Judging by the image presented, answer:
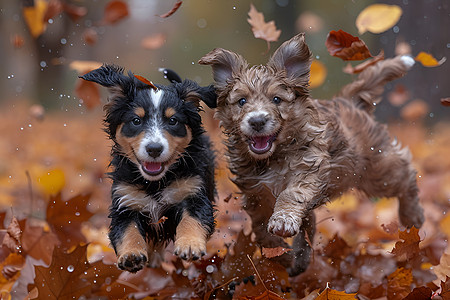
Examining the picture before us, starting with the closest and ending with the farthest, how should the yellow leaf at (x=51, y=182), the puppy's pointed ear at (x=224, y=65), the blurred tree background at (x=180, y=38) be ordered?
the puppy's pointed ear at (x=224, y=65)
the yellow leaf at (x=51, y=182)
the blurred tree background at (x=180, y=38)

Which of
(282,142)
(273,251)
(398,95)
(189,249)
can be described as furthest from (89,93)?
(398,95)

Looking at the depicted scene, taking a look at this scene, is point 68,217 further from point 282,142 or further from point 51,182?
point 51,182

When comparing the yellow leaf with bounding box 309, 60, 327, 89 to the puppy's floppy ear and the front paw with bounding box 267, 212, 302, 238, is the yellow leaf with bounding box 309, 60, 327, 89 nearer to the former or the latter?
the puppy's floppy ear

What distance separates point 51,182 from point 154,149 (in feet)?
12.6

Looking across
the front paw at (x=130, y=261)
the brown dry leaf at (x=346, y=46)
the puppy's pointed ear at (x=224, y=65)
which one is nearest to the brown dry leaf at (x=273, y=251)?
the front paw at (x=130, y=261)

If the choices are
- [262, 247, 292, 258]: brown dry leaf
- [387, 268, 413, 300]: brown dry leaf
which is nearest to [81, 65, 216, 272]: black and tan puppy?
[262, 247, 292, 258]: brown dry leaf

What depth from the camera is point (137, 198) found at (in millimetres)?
2973

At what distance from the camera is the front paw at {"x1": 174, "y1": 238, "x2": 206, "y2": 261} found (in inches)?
101

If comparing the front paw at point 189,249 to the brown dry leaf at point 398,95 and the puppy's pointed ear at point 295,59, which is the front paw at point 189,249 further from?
the brown dry leaf at point 398,95

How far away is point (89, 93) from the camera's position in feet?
15.3

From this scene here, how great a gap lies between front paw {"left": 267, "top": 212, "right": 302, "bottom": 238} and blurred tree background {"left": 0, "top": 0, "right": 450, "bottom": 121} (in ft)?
6.99

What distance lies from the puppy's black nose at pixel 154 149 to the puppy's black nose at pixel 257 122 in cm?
51

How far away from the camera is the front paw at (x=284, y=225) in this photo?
2.70 m

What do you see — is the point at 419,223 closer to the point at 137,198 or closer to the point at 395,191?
the point at 395,191
